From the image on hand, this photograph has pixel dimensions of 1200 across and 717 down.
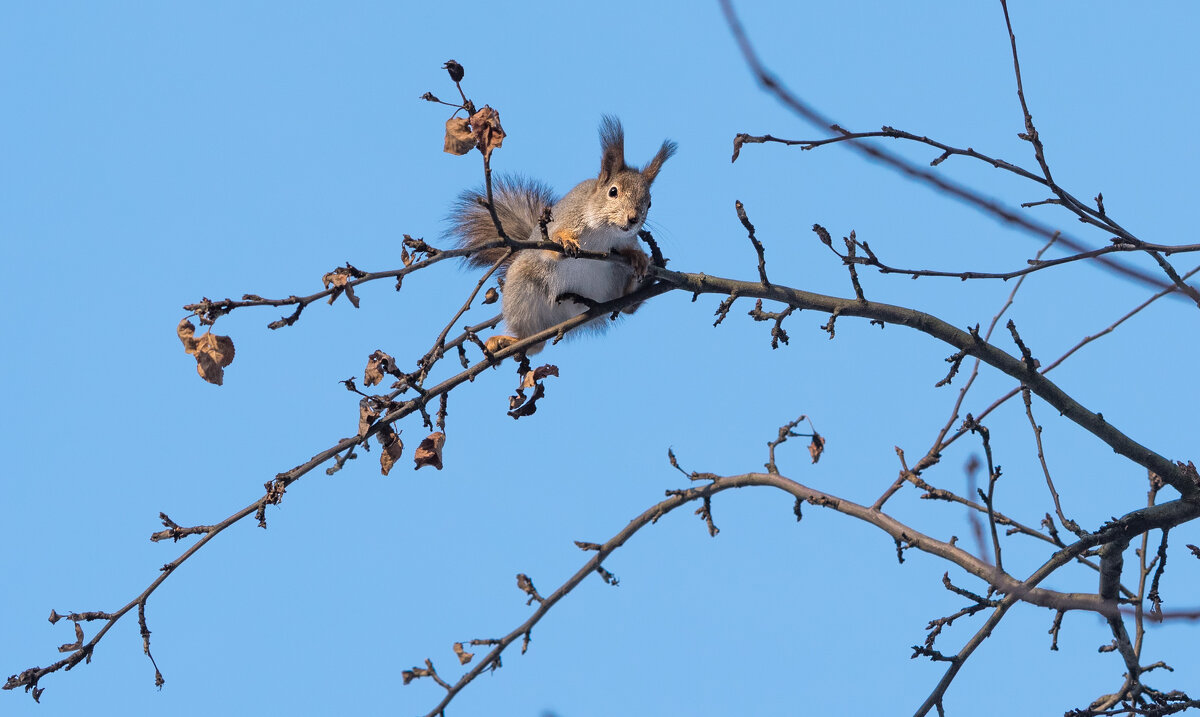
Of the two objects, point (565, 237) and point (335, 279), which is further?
point (565, 237)

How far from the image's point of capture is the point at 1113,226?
2500 mm

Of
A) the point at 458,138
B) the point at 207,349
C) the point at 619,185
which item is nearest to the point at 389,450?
the point at 207,349

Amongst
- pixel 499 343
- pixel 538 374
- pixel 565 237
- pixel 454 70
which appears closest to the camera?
pixel 454 70

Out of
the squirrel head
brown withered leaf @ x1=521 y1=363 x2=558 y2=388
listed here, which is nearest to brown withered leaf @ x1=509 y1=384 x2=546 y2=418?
brown withered leaf @ x1=521 y1=363 x2=558 y2=388

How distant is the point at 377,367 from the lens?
10.8 feet

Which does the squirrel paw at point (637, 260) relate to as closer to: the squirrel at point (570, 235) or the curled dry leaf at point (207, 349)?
the squirrel at point (570, 235)

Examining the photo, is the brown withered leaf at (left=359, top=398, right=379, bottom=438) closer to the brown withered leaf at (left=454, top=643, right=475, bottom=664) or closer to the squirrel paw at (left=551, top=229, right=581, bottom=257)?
the brown withered leaf at (left=454, top=643, right=475, bottom=664)

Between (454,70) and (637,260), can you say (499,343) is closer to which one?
(637,260)

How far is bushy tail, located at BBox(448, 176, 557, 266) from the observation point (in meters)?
5.46

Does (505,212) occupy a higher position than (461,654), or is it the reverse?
(505,212)

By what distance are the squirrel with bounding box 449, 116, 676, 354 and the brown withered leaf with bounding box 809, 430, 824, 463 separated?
968 mm

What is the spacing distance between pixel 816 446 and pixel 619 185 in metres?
1.83

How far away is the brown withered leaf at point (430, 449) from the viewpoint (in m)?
3.29

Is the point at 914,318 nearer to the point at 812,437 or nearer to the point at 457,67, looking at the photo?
the point at 812,437
